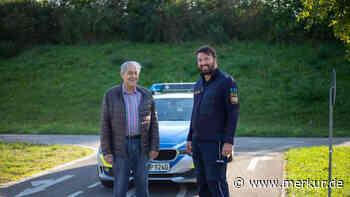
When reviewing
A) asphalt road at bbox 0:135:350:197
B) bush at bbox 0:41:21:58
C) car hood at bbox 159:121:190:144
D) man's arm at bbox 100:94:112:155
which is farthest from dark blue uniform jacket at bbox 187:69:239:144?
bush at bbox 0:41:21:58

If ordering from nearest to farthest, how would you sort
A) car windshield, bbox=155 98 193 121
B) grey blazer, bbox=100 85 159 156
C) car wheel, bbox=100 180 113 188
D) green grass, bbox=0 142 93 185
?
grey blazer, bbox=100 85 159 156 < car wheel, bbox=100 180 113 188 < car windshield, bbox=155 98 193 121 < green grass, bbox=0 142 93 185

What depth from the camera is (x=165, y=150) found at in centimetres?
602

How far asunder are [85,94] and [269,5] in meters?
17.8

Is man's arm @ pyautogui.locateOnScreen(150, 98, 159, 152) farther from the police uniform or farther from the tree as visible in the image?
the tree

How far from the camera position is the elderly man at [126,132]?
13.8 feet

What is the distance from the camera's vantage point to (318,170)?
7.06 meters

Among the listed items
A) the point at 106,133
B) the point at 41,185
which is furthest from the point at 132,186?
the point at 106,133

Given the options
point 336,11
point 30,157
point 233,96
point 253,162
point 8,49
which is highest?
point 336,11

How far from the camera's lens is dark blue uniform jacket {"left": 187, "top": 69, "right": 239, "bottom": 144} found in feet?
12.9

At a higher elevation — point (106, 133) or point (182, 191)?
point (106, 133)

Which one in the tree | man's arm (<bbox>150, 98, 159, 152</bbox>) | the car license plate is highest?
the tree

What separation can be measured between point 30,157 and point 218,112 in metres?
7.77

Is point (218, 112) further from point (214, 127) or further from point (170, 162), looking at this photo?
point (170, 162)

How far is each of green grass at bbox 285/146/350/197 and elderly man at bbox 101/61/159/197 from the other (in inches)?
104
